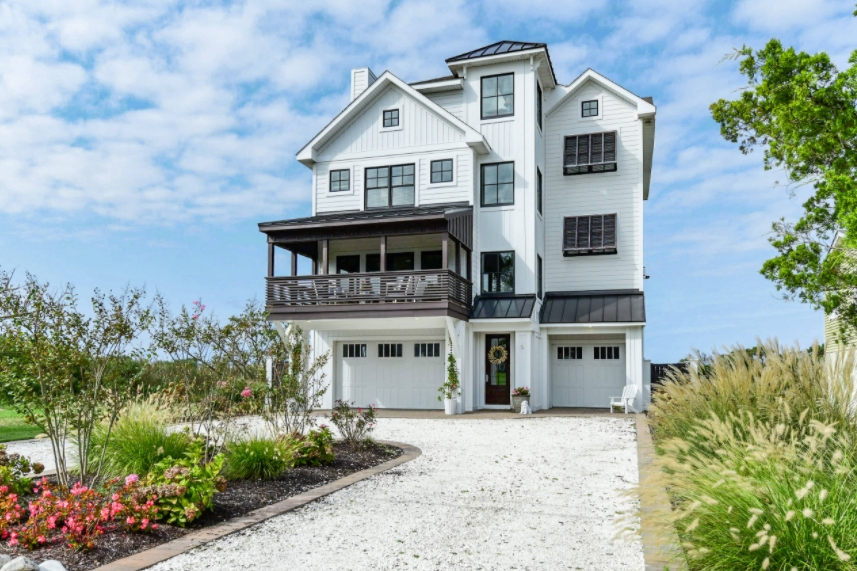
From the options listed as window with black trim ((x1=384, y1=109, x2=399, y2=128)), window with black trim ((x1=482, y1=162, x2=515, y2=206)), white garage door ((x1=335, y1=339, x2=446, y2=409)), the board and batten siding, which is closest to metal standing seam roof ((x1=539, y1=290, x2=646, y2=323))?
the board and batten siding

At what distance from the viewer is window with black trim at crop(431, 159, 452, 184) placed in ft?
71.4

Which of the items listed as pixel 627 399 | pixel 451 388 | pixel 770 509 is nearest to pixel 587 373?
pixel 627 399

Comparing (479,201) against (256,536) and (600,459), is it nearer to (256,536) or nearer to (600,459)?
(600,459)

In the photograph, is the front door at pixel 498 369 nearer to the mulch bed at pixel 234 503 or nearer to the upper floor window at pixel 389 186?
the upper floor window at pixel 389 186

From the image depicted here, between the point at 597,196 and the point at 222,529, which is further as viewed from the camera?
the point at 597,196

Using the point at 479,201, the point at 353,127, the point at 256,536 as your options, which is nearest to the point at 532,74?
the point at 479,201

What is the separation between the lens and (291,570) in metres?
5.45

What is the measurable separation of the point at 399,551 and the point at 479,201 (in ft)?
55.2

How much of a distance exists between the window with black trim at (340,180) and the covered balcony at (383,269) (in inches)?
42.6

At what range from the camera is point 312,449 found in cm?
988

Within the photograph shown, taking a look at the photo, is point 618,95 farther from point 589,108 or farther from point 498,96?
point 498,96

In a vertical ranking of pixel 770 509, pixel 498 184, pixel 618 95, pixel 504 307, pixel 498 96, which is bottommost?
pixel 770 509

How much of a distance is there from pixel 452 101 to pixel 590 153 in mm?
4822

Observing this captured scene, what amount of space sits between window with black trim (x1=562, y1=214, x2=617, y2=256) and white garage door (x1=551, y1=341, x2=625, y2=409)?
2957 millimetres
